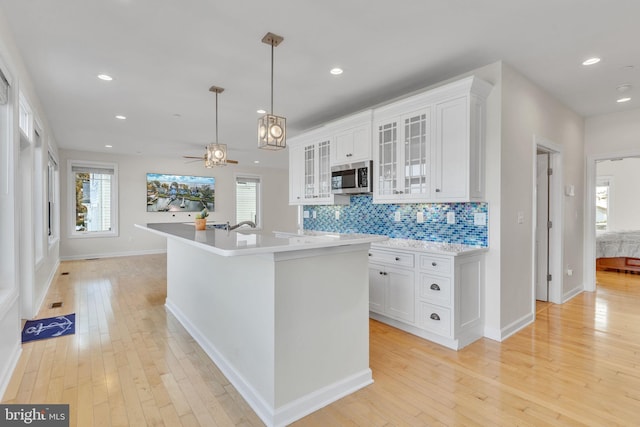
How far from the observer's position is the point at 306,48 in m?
2.79

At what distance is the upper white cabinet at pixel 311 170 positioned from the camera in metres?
4.50

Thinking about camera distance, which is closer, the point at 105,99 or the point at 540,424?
the point at 540,424

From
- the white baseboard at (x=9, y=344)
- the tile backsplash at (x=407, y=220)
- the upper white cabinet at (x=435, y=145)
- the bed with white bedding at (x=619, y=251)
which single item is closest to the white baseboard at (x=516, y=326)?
the tile backsplash at (x=407, y=220)

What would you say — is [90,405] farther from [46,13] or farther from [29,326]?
[46,13]

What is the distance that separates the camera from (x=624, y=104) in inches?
165

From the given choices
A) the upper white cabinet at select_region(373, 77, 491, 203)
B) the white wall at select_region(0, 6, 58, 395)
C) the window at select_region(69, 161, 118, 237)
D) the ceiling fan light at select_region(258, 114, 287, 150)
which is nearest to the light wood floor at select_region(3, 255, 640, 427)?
the white wall at select_region(0, 6, 58, 395)

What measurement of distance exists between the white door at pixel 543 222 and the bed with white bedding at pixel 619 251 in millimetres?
3219

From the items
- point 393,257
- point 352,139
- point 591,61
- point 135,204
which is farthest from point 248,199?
point 591,61

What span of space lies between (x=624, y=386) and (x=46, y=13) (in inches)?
193

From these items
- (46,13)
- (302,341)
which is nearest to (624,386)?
(302,341)

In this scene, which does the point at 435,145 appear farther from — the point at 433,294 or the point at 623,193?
the point at 623,193

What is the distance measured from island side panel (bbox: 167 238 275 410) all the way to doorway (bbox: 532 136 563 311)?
3.76 metres

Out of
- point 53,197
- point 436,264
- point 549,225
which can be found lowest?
point 436,264

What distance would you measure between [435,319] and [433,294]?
229 millimetres
